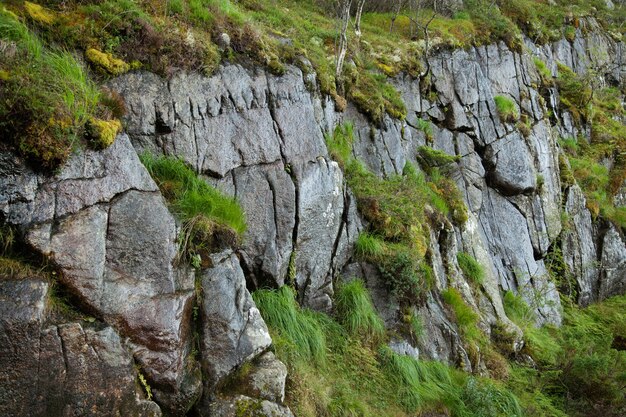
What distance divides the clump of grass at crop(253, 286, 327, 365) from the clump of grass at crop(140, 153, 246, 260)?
3.47 ft

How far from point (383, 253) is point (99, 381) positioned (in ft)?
16.8

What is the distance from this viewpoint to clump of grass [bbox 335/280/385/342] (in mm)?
7113

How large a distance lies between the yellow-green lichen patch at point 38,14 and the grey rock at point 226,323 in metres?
3.69

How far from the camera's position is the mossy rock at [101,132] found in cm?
484

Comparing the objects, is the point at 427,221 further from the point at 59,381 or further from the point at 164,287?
the point at 59,381

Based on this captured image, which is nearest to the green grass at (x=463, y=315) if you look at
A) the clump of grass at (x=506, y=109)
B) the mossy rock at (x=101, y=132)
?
the mossy rock at (x=101, y=132)

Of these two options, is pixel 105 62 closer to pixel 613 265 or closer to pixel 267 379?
pixel 267 379

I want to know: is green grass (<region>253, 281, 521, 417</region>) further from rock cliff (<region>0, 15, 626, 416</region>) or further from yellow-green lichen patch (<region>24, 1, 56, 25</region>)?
yellow-green lichen patch (<region>24, 1, 56, 25</region>)

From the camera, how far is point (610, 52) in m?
26.3

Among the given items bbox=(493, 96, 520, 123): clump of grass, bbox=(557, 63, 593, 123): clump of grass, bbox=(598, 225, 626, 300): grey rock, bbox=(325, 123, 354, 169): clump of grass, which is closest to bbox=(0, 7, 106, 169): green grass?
bbox=(325, 123, 354, 169): clump of grass

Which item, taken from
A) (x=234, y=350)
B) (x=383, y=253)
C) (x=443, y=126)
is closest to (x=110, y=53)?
(x=234, y=350)

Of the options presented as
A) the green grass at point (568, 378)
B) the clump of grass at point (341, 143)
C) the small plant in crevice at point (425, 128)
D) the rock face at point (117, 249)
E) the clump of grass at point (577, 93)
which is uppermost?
the clump of grass at point (577, 93)

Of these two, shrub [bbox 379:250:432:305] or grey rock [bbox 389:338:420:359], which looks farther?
shrub [bbox 379:250:432:305]

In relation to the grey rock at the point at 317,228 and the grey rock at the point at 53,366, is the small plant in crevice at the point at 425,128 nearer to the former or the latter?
the grey rock at the point at 317,228
